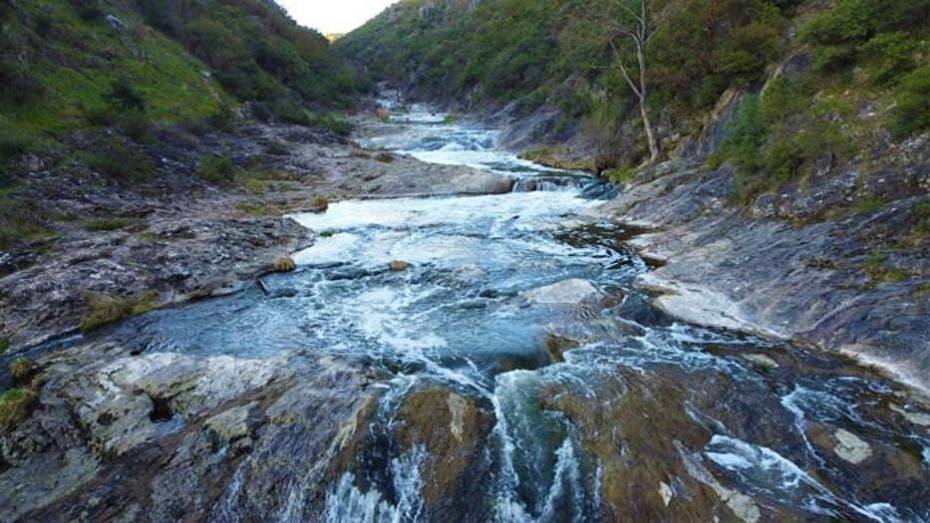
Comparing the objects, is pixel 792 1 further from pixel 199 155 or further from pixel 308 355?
pixel 199 155

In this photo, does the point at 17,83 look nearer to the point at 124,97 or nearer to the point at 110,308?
the point at 124,97

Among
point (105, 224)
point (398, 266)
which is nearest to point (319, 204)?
point (105, 224)

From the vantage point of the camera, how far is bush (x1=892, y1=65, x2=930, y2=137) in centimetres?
1085

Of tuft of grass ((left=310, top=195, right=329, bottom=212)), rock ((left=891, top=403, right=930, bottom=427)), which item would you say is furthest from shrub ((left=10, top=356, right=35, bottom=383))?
tuft of grass ((left=310, top=195, right=329, bottom=212))

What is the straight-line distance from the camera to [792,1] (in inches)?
786

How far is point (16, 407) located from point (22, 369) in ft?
4.83

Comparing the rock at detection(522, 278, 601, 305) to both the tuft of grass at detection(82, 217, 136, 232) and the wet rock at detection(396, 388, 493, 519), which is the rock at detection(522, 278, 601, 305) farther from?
the tuft of grass at detection(82, 217, 136, 232)

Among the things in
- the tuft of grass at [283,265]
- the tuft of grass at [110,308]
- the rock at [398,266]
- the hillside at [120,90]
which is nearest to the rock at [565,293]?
the rock at [398,266]

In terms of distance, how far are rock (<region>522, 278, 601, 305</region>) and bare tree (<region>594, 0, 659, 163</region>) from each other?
515 inches

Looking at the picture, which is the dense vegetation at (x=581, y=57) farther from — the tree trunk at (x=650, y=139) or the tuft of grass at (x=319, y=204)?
the tuft of grass at (x=319, y=204)

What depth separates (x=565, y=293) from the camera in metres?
11.0

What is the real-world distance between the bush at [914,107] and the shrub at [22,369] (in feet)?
53.6

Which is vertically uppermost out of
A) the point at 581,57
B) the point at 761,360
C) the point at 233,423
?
the point at 581,57

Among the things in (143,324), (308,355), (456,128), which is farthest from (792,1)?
(456,128)
